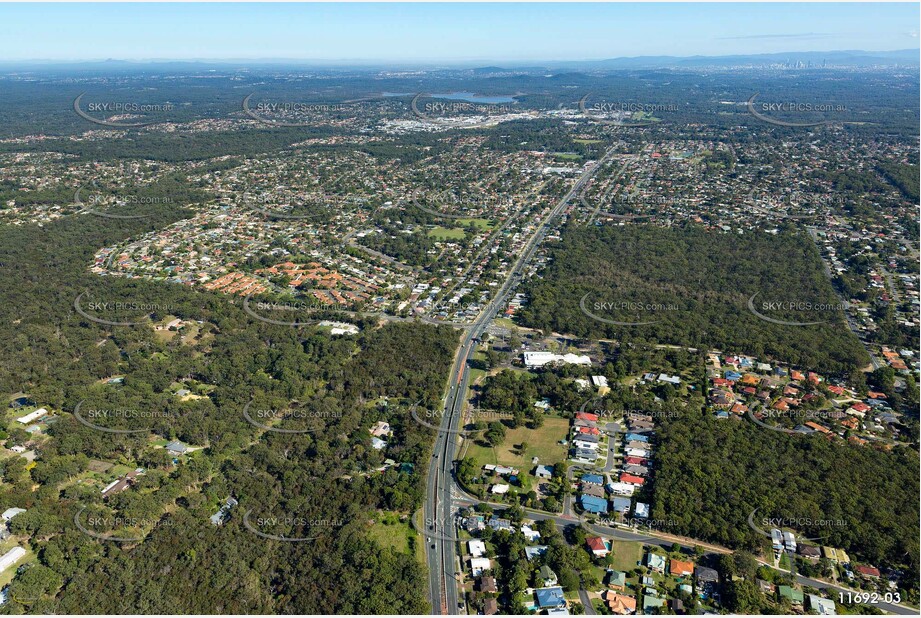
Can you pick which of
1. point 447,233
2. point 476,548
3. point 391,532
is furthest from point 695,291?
point 391,532

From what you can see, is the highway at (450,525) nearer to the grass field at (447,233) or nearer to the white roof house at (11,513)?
the white roof house at (11,513)

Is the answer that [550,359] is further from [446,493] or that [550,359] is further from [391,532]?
[391,532]

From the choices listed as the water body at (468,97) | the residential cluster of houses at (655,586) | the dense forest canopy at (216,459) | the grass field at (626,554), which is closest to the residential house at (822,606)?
the residential cluster of houses at (655,586)

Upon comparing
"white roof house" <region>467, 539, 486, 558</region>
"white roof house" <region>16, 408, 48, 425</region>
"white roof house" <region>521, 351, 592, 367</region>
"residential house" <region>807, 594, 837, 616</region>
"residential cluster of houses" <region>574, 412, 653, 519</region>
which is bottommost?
"residential house" <region>807, 594, 837, 616</region>

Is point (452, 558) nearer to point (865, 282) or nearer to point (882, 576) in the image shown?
point (882, 576)

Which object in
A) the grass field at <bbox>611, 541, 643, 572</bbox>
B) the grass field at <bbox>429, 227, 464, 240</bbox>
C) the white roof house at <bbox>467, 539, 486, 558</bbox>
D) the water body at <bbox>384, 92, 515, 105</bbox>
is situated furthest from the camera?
the water body at <bbox>384, 92, 515, 105</bbox>

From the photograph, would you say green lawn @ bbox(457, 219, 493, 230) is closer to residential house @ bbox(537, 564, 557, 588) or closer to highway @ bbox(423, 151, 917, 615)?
highway @ bbox(423, 151, 917, 615)

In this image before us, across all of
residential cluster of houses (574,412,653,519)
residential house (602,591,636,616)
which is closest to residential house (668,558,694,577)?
residential house (602,591,636,616)
